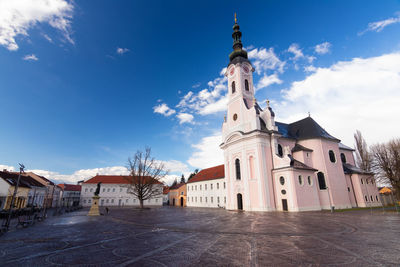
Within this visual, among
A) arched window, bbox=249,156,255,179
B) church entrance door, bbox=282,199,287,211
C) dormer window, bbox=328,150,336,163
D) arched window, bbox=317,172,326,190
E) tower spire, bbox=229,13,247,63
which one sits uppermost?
tower spire, bbox=229,13,247,63

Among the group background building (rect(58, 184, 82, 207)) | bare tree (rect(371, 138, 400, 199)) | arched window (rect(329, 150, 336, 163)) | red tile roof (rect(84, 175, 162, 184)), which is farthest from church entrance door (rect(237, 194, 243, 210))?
background building (rect(58, 184, 82, 207))

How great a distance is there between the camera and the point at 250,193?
27.8 meters

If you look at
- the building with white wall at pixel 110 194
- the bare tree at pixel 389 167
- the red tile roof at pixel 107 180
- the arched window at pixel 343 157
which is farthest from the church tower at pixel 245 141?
the red tile roof at pixel 107 180

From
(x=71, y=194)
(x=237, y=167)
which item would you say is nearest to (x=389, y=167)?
(x=237, y=167)

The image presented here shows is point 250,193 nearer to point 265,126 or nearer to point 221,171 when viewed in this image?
point 265,126

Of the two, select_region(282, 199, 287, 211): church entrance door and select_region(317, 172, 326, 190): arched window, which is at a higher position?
select_region(317, 172, 326, 190): arched window

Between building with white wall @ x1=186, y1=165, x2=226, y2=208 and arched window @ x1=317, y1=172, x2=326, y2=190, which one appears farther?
building with white wall @ x1=186, y1=165, x2=226, y2=208

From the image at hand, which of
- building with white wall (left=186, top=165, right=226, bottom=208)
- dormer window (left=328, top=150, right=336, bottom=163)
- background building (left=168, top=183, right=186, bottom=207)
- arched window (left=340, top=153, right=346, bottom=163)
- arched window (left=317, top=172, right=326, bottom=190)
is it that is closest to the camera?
arched window (left=317, top=172, right=326, bottom=190)

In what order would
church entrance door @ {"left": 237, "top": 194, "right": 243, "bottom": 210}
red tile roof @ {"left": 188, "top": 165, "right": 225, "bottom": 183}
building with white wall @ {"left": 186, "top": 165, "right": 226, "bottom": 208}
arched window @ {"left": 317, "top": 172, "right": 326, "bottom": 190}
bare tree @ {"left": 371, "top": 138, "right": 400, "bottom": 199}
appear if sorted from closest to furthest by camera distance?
bare tree @ {"left": 371, "top": 138, "right": 400, "bottom": 199} < arched window @ {"left": 317, "top": 172, "right": 326, "bottom": 190} < church entrance door @ {"left": 237, "top": 194, "right": 243, "bottom": 210} < building with white wall @ {"left": 186, "top": 165, "right": 226, "bottom": 208} < red tile roof @ {"left": 188, "top": 165, "right": 225, "bottom": 183}

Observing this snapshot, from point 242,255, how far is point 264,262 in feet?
2.73

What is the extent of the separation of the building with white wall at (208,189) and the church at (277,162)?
10.4 metres

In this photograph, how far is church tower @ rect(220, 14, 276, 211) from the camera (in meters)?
27.2

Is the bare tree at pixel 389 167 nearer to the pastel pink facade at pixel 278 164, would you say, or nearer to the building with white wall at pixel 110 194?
the pastel pink facade at pixel 278 164

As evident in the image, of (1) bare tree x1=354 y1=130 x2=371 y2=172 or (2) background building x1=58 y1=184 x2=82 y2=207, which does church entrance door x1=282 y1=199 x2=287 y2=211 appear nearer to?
(1) bare tree x1=354 y1=130 x2=371 y2=172
